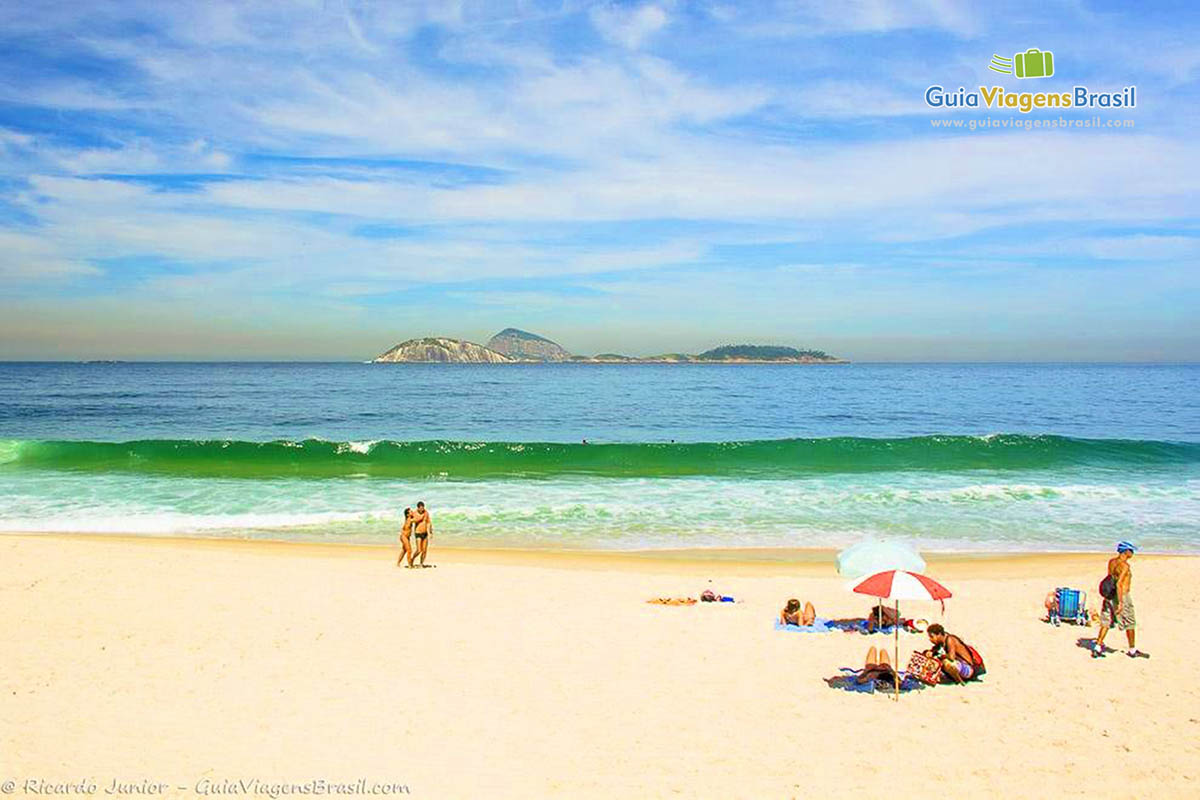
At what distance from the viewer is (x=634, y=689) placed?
29.0 ft

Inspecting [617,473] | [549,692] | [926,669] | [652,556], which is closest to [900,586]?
[926,669]

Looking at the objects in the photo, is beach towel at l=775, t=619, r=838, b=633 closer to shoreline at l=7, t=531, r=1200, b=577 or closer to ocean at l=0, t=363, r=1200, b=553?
shoreline at l=7, t=531, r=1200, b=577

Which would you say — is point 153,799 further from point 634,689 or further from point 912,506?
point 912,506

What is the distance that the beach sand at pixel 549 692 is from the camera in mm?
6859

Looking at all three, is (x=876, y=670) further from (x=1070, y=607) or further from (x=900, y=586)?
(x=1070, y=607)

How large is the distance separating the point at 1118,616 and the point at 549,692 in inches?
273

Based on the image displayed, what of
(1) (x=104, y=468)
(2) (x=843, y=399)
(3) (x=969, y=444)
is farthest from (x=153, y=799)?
(2) (x=843, y=399)

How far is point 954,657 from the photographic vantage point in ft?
30.5

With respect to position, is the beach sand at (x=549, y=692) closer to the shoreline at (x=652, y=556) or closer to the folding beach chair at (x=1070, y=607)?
the folding beach chair at (x=1070, y=607)

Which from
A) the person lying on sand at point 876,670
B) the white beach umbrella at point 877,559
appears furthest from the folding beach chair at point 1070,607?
the person lying on sand at point 876,670

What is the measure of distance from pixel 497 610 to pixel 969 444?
28.8m

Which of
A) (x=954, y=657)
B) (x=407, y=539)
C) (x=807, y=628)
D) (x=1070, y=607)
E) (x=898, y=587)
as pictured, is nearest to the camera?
(x=898, y=587)

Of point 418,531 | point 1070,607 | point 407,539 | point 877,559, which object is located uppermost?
point 877,559

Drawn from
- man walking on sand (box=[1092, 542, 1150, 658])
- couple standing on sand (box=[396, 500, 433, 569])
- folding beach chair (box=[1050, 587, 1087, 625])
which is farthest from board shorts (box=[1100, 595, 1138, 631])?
couple standing on sand (box=[396, 500, 433, 569])
